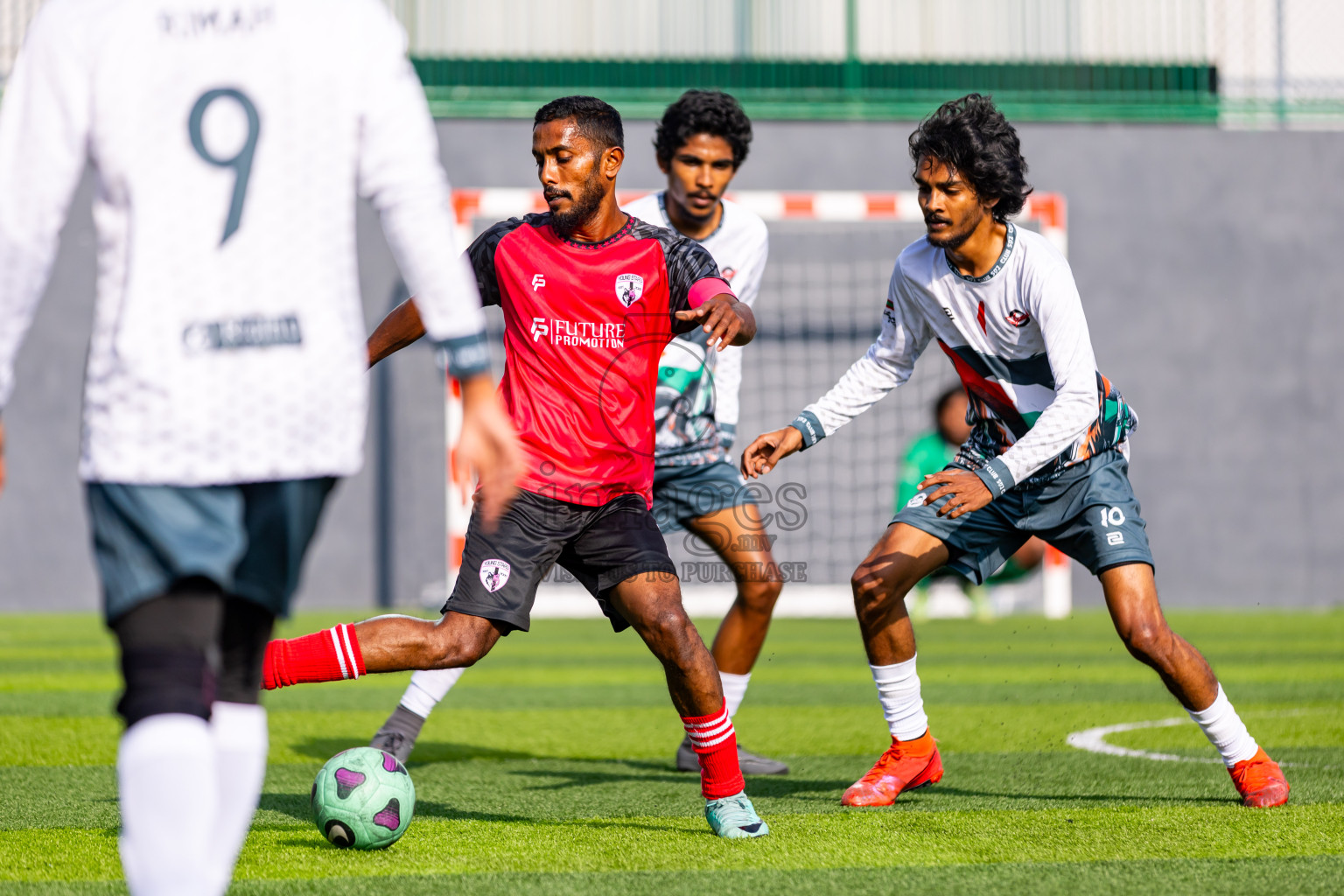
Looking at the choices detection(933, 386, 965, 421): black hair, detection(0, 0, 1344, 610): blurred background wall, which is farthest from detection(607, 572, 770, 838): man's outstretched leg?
detection(0, 0, 1344, 610): blurred background wall

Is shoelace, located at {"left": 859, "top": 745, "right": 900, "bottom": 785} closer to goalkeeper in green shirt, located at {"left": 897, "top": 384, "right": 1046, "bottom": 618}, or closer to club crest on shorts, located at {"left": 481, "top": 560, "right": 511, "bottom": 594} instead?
club crest on shorts, located at {"left": 481, "top": 560, "right": 511, "bottom": 594}

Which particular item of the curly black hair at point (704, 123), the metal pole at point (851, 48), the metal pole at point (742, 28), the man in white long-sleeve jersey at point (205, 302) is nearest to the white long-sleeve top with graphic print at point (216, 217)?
the man in white long-sleeve jersey at point (205, 302)

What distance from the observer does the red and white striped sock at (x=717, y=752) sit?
12.7 feet

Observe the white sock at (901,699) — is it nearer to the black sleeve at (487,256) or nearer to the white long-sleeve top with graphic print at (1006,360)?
the white long-sleeve top with graphic print at (1006,360)

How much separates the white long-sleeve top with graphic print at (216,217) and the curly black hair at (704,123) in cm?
325

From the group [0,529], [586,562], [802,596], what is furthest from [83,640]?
[586,562]

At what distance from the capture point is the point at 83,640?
1023cm

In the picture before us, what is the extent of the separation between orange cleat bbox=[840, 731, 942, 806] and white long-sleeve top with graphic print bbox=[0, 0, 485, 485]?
2454 millimetres

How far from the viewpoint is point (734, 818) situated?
3.84 meters

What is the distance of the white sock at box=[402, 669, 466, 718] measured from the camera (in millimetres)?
4863

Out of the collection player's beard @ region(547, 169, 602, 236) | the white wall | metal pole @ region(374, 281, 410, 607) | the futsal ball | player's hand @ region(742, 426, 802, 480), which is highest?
the white wall

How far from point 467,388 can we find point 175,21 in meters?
0.78

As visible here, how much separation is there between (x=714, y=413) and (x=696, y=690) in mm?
1834

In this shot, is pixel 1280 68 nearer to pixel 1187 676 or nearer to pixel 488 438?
pixel 1187 676
